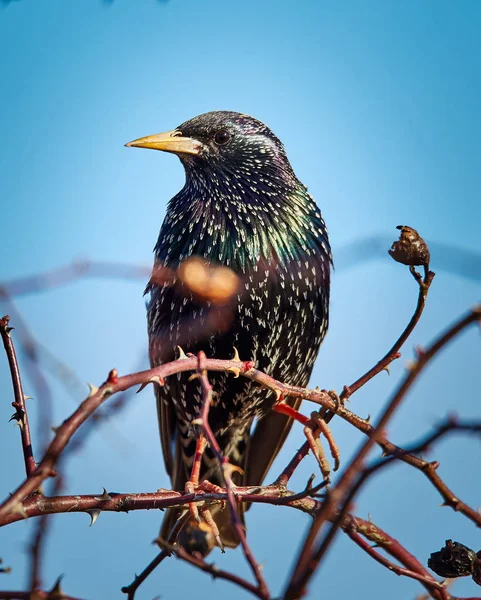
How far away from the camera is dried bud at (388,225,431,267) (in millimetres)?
1975

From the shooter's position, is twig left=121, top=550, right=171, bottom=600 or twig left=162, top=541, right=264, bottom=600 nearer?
twig left=162, top=541, right=264, bottom=600

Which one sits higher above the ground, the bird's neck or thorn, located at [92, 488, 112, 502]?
the bird's neck

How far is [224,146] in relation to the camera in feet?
11.9

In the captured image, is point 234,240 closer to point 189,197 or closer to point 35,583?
point 189,197

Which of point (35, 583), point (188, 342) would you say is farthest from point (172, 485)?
point (35, 583)

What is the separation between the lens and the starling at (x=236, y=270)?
10.3 feet

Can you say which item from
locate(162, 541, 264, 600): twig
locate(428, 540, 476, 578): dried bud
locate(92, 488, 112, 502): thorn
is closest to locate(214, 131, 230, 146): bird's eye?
locate(92, 488, 112, 502): thorn

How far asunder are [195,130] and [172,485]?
68.7 inches

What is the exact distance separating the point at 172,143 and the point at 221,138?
24 centimetres

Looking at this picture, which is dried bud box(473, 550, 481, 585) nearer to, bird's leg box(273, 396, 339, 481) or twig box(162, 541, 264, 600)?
bird's leg box(273, 396, 339, 481)

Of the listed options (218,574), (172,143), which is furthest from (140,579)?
(172,143)

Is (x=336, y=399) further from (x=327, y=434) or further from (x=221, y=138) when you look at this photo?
(x=221, y=138)

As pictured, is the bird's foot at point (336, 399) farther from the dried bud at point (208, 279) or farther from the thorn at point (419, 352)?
the thorn at point (419, 352)

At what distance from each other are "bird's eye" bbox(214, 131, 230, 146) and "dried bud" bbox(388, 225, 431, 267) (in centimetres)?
178
